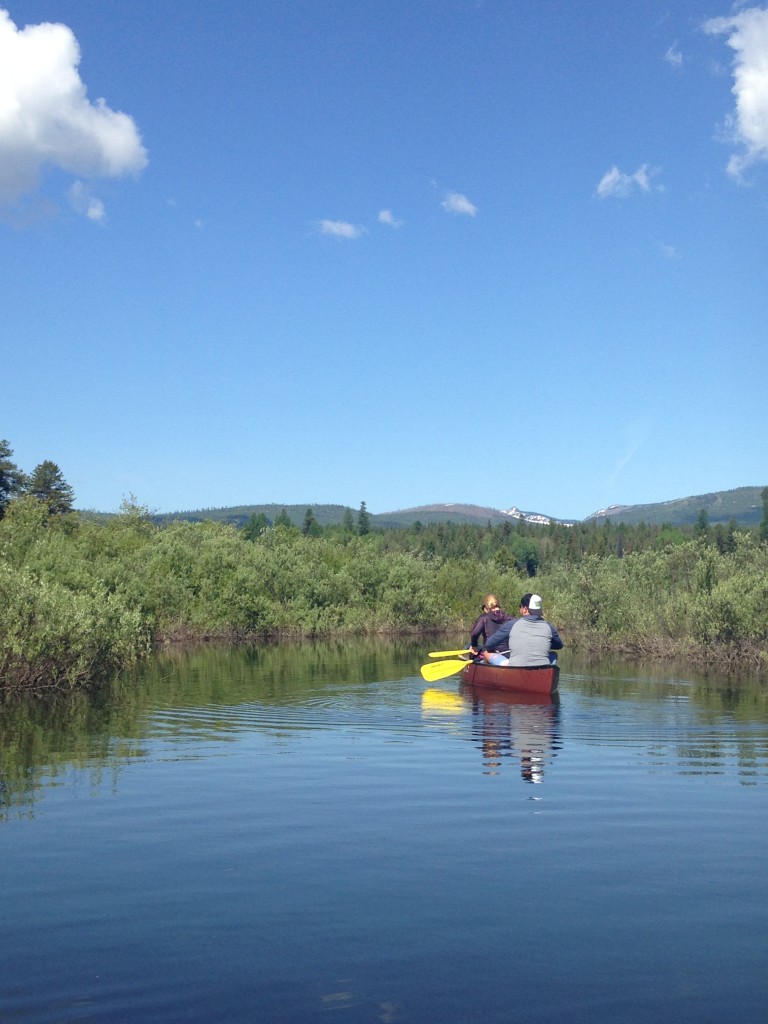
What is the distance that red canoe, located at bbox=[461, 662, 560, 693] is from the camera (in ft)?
60.7

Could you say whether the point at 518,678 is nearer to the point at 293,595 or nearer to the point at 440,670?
the point at 440,670

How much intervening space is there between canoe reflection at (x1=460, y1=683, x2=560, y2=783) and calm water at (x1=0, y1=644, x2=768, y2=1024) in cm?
10

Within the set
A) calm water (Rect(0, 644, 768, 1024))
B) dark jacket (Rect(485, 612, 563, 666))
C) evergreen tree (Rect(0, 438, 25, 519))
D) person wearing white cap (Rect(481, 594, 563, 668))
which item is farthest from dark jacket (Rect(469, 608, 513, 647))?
evergreen tree (Rect(0, 438, 25, 519))

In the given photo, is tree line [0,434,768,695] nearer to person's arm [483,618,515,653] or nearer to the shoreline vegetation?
the shoreline vegetation

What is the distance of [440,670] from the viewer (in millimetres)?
21656

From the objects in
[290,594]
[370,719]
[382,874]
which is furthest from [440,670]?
[290,594]

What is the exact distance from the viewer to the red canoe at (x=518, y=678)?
18.5 m

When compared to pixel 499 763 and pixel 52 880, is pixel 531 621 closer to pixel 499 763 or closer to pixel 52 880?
pixel 499 763

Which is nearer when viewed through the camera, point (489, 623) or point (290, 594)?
point (489, 623)

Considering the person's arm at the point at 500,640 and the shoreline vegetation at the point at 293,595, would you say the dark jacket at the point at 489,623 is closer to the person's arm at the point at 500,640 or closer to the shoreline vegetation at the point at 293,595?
the person's arm at the point at 500,640

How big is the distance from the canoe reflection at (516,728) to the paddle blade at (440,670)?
1.94 feet

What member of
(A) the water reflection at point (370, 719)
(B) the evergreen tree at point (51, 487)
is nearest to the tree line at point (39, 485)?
(B) the evergreen tree at point (51, 487)

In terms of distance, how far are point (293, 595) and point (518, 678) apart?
→ 1304 inches

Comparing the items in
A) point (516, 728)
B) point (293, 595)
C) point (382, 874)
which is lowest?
point (382, 874)
